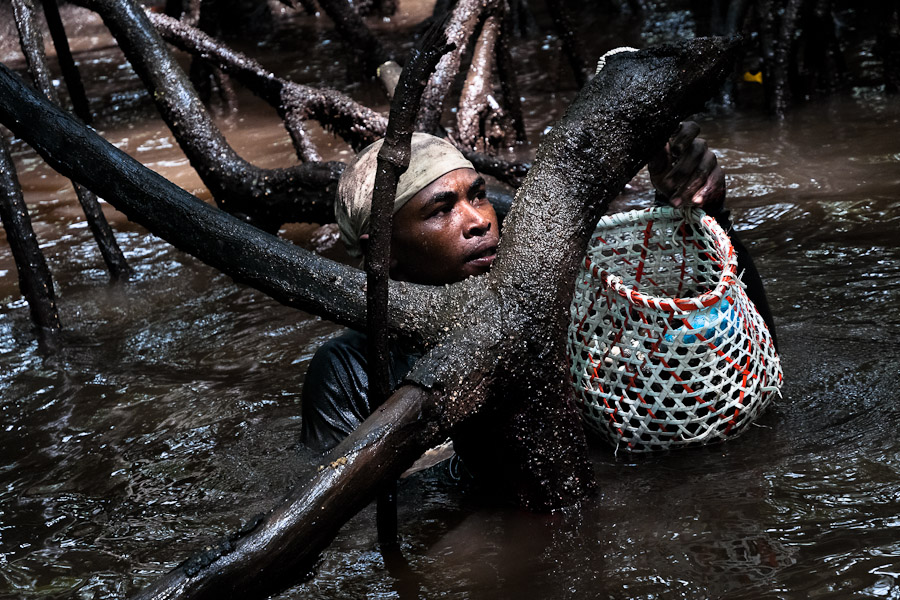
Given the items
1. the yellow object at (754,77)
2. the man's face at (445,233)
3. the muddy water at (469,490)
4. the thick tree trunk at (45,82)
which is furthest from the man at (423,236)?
the yellow object at (754,77)

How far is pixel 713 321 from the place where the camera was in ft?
8.73

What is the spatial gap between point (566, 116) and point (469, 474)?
3.63 feet

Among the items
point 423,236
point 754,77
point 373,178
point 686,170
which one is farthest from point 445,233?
point 754,77

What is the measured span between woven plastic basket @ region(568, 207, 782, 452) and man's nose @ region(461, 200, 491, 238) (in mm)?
324

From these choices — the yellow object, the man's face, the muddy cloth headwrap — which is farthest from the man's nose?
the yellow object

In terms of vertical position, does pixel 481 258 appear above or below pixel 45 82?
below

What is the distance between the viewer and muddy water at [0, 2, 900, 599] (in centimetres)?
236

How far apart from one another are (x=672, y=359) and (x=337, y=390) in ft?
3.32

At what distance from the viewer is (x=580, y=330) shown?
9.40 ft

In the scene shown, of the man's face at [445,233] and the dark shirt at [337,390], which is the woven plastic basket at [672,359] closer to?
the man's face at [445,233]

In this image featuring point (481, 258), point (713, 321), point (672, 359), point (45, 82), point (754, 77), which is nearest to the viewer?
point (713, 321)

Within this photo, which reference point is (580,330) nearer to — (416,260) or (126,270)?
(416,260)

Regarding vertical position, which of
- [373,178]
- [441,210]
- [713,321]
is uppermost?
[373,178]

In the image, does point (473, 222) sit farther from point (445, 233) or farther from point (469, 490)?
point (469, 490)
